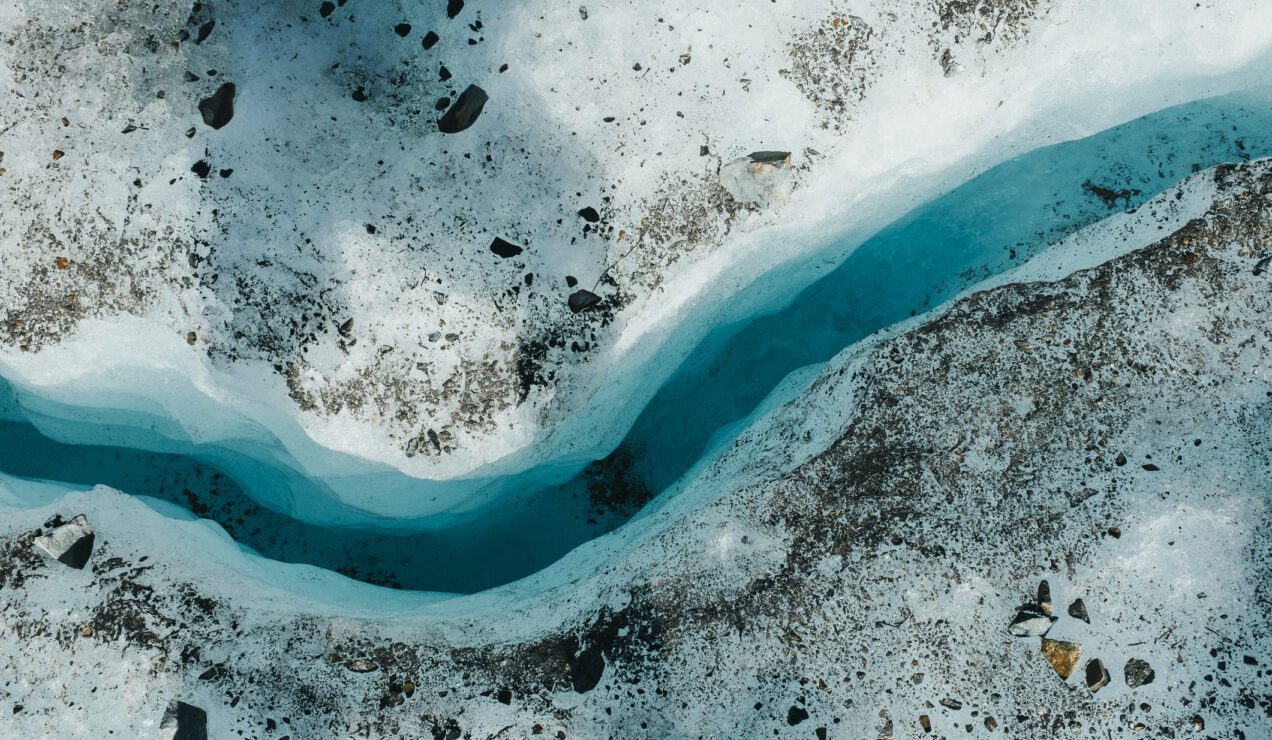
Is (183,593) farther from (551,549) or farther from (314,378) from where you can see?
(551,549)

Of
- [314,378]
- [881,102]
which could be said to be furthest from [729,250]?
[314,378]

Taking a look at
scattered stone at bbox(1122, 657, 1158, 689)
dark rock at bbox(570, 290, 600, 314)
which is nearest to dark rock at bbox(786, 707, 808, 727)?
scattered stone at bbox(1122, 657, 1158, 689)

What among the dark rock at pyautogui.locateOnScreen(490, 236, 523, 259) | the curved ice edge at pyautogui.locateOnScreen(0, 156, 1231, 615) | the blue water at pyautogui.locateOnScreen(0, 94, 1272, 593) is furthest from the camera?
the blue water at pyautogui.locateOnScreen(0, 94, 1272, 593)

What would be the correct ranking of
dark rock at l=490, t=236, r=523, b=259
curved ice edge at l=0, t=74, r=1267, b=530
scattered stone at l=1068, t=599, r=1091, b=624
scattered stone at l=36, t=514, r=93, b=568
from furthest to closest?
1. curved ice edge at l=0, t=74, r=1267, b=530
2. dark rock at l=490, t=236, r=523, b=259
3. scattered stone at l=36, t=514, r=93, b=568
4. scattered stone at l=1068, t=599, r=1091, b=624

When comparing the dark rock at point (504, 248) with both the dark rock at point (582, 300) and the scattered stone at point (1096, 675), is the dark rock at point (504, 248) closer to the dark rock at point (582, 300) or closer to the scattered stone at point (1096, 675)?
the dark rock at point (582, 300)

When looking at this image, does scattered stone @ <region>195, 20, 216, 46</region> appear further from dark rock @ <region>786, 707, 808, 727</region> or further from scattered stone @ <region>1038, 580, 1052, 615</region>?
scattered stone @ <region>1038, 580, 1052, 615</region>

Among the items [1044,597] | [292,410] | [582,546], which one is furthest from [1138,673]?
[292,410]

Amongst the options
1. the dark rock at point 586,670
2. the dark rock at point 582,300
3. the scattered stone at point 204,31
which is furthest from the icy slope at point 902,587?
the scattered stone at point 204,31
